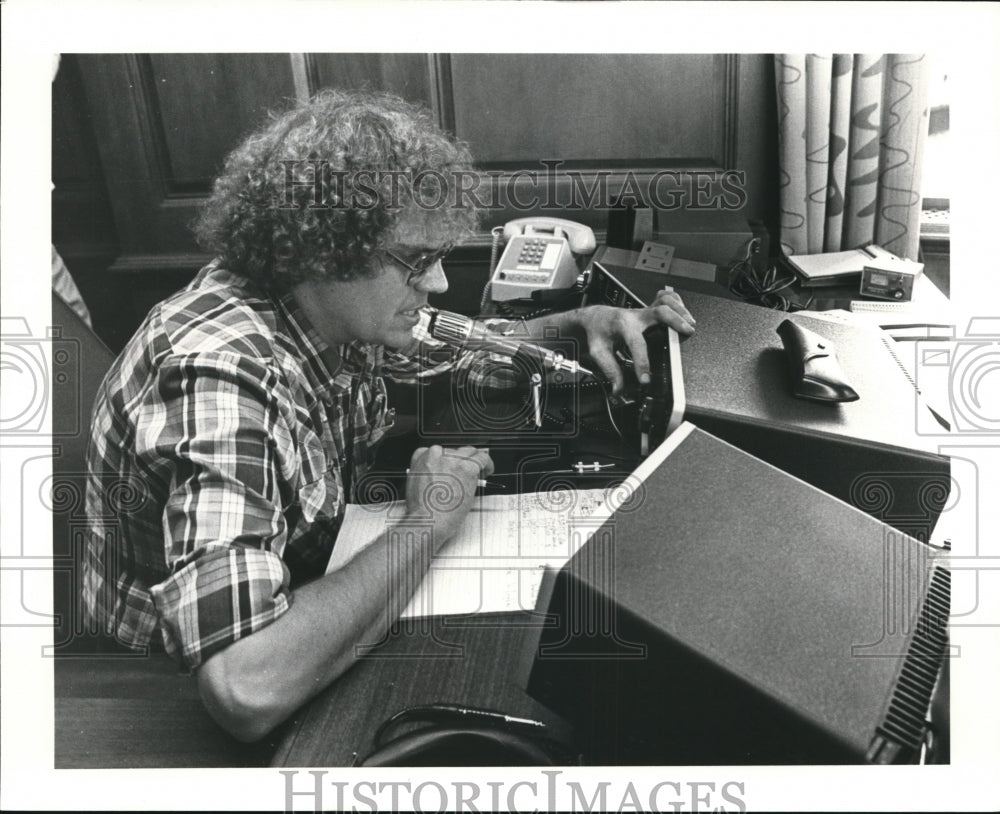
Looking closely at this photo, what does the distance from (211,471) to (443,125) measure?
0.78 meters

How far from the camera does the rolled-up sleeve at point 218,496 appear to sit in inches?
23.9

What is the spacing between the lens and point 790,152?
3.96 ft

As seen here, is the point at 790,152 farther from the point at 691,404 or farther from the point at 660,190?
the point at 691,404

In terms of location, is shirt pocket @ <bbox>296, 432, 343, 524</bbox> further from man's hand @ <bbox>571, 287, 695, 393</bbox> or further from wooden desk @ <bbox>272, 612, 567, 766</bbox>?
man's hand @ <bbox>571, 287, 695, 393</bbox>

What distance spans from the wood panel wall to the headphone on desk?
63 cm

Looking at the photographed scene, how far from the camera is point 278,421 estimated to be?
0.71m

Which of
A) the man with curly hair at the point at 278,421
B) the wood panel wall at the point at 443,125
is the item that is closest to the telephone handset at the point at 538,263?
the wood panel wall at the point at 443,125

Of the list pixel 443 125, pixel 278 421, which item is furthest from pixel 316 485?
pixel 443 125

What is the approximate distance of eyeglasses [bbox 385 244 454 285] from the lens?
82 cm

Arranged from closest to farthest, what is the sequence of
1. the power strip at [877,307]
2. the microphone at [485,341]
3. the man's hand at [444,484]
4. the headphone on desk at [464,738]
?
the headphone on desk at [464,738] → the man's hand at [444,484] → the microphone at [485,341] → the power strip at [877,307]

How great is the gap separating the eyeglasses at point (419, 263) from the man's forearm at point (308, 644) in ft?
1.00

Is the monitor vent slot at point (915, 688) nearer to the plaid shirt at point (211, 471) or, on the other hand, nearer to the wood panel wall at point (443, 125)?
the plaid shirt at point (211, 471)
